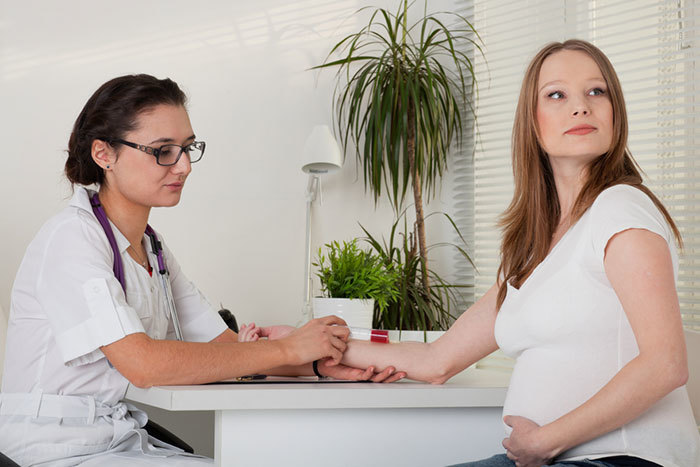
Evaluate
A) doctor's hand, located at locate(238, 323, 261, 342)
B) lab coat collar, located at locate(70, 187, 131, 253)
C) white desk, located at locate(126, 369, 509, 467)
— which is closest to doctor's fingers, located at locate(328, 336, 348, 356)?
white desk, located at locate(126, 369, 509, 467)

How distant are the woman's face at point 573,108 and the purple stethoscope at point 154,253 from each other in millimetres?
1028

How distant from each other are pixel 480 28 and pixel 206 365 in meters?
2.75

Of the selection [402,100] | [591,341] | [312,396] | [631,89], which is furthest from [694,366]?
[402,100]

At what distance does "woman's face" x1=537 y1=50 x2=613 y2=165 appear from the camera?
1.48 metres

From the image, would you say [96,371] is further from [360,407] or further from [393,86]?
[393,86]

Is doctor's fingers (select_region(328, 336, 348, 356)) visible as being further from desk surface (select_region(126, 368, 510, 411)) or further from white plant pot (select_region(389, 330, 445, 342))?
white plant pot (select_region(389, 330, 445, 342))

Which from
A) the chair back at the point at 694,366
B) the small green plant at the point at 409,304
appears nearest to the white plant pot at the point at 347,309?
the small green plant at the point at 409,304

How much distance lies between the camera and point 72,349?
1.56 m

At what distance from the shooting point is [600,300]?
131 centimetres

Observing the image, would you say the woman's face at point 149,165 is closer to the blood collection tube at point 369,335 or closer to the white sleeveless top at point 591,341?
the blood collection tube at point 369,335

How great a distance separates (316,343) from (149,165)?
2.03 ft

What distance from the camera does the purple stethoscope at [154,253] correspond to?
1757mm

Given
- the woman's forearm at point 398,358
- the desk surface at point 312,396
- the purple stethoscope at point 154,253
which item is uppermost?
the purple stethoscope at point 154,253

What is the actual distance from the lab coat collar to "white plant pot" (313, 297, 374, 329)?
3.73 ft
